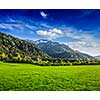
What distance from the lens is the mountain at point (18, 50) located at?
14.0 ft

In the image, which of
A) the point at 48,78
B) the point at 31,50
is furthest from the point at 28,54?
the point at 48,78

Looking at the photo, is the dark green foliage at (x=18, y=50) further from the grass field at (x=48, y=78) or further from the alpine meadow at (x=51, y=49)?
the grass field at (x=48, y=78)

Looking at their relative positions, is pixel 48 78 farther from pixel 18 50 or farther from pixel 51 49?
pixel 18 50

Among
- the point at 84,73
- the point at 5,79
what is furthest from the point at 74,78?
the point at 5,79

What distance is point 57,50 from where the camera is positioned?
4.27 metres

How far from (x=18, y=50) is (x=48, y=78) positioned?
1.67 ft

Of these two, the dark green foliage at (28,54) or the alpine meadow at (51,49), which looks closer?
the alpine meadow at (51,49)

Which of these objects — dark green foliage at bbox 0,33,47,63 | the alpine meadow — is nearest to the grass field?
the alpine meadow

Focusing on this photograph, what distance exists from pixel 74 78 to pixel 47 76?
32 centimetres

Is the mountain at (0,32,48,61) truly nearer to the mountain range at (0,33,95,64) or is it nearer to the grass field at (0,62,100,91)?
the mountain range at (0,33,95,64)

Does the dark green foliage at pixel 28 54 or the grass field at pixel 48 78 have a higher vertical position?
the dark green foliage at pixel 28 54

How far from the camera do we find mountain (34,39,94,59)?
13.9ft

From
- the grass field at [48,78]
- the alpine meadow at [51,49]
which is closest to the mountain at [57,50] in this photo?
the alpine meadow at [51,49]
